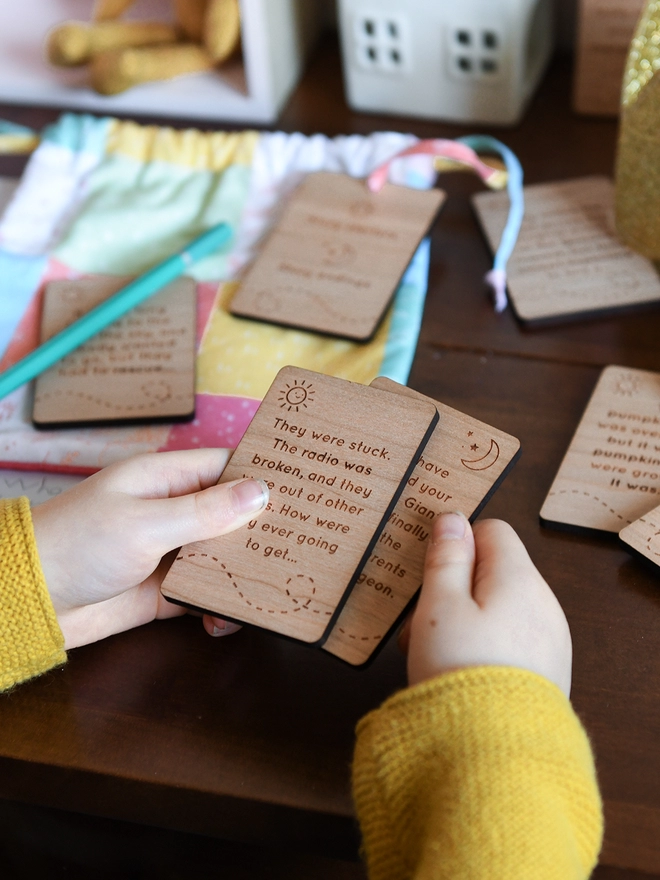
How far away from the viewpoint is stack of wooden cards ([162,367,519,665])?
45cm

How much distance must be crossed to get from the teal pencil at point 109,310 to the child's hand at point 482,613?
32 cm

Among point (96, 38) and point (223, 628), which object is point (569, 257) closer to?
point (223, 628)

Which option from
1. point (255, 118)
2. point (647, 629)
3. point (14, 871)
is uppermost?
point (255, 118)

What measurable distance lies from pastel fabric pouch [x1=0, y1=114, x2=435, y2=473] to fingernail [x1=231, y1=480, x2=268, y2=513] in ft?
0.39

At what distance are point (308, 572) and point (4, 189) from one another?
1.79 feet

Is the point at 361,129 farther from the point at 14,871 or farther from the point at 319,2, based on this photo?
the point at 14,871

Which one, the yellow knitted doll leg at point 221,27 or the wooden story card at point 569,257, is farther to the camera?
the yellow knitted doll leg at point 221,27

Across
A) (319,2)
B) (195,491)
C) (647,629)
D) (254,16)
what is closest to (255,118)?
(254,16)

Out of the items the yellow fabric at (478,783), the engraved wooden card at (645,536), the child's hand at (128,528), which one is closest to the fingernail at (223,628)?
the child's hand at (128,528)

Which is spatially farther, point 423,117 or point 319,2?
point 319,2

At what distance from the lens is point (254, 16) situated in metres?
0.81

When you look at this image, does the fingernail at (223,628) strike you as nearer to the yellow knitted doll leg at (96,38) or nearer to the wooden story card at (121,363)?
the wooden story card at (121,363)

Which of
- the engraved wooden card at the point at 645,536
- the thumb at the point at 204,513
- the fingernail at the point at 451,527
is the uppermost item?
the thumb at the point at 204,513

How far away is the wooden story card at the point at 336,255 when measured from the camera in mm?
653
